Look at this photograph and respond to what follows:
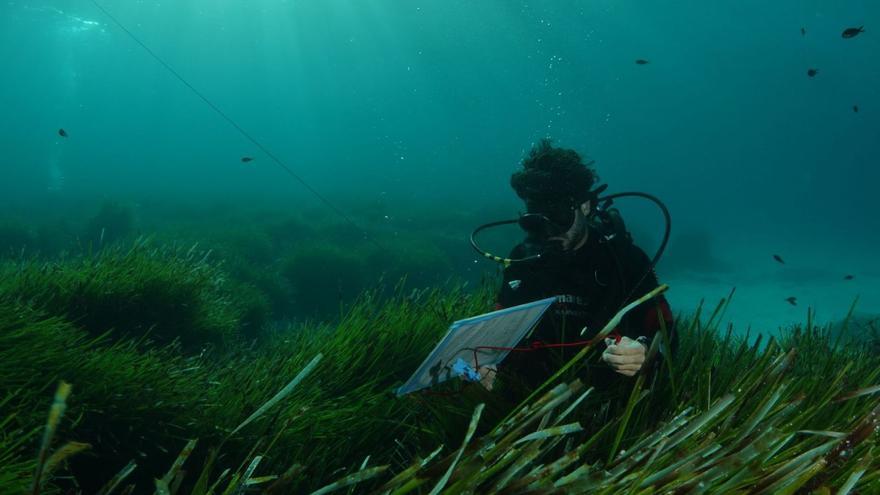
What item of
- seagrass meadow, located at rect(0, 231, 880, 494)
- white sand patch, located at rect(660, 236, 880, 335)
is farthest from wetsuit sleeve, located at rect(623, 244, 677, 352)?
white sand patch, located at rect(660, 236, 880, 335)

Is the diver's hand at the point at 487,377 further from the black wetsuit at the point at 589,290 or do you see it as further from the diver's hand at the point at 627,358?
the diver's hand at the point at 627,358

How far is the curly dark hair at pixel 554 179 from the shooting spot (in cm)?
309

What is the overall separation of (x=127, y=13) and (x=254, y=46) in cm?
5283

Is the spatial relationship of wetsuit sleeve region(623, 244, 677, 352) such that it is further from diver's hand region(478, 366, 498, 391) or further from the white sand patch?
the white sand patch

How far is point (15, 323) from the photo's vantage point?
97.6 inches

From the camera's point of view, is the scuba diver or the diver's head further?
the diver's head

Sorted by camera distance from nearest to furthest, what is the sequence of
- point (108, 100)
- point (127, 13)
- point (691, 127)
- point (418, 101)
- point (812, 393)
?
1. point (812, 393)
2. point (127, 13)
3. point (691, 127)
4. point (108, 100)
5. point (418, 101)

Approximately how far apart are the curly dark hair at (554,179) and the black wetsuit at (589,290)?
28cm

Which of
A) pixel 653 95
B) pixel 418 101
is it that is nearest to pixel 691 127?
pixel 653 95

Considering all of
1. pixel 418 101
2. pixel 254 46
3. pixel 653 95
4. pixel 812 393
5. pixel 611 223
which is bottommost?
pixel 812 393

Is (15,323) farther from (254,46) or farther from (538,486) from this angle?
(254,46)

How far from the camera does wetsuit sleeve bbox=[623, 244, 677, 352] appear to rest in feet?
9.50

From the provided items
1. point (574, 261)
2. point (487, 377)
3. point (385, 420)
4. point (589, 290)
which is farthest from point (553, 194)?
point (385, 420)

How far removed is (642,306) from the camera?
2941 millimetres
